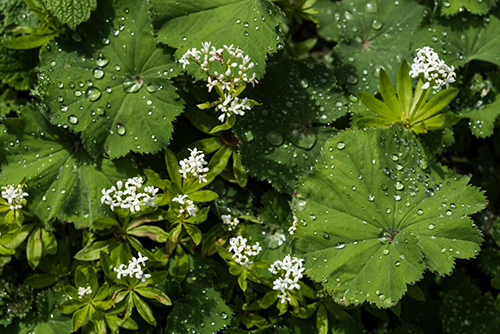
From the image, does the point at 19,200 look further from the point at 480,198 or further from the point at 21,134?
the point at 480,198

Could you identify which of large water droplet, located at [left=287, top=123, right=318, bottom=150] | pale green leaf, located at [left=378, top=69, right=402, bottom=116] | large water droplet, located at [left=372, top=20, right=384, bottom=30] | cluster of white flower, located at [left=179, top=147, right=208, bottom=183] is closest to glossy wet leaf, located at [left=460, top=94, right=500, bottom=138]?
pale green leaf, located at [left=378, top=69, right=402, bottom=116]

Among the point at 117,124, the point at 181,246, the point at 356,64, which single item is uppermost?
the point at 356,64

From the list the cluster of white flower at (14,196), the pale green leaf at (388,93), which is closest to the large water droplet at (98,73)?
the cluster of white flower at (14,196)

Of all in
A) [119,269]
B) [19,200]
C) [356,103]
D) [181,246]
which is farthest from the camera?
[356,103]

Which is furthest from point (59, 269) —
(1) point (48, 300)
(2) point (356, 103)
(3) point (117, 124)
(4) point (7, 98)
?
(2) point (356, 103)

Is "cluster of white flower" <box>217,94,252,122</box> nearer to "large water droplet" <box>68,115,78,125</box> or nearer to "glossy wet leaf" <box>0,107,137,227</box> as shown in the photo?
"glossy wet leaf" <box>0,107,137,227</box>
